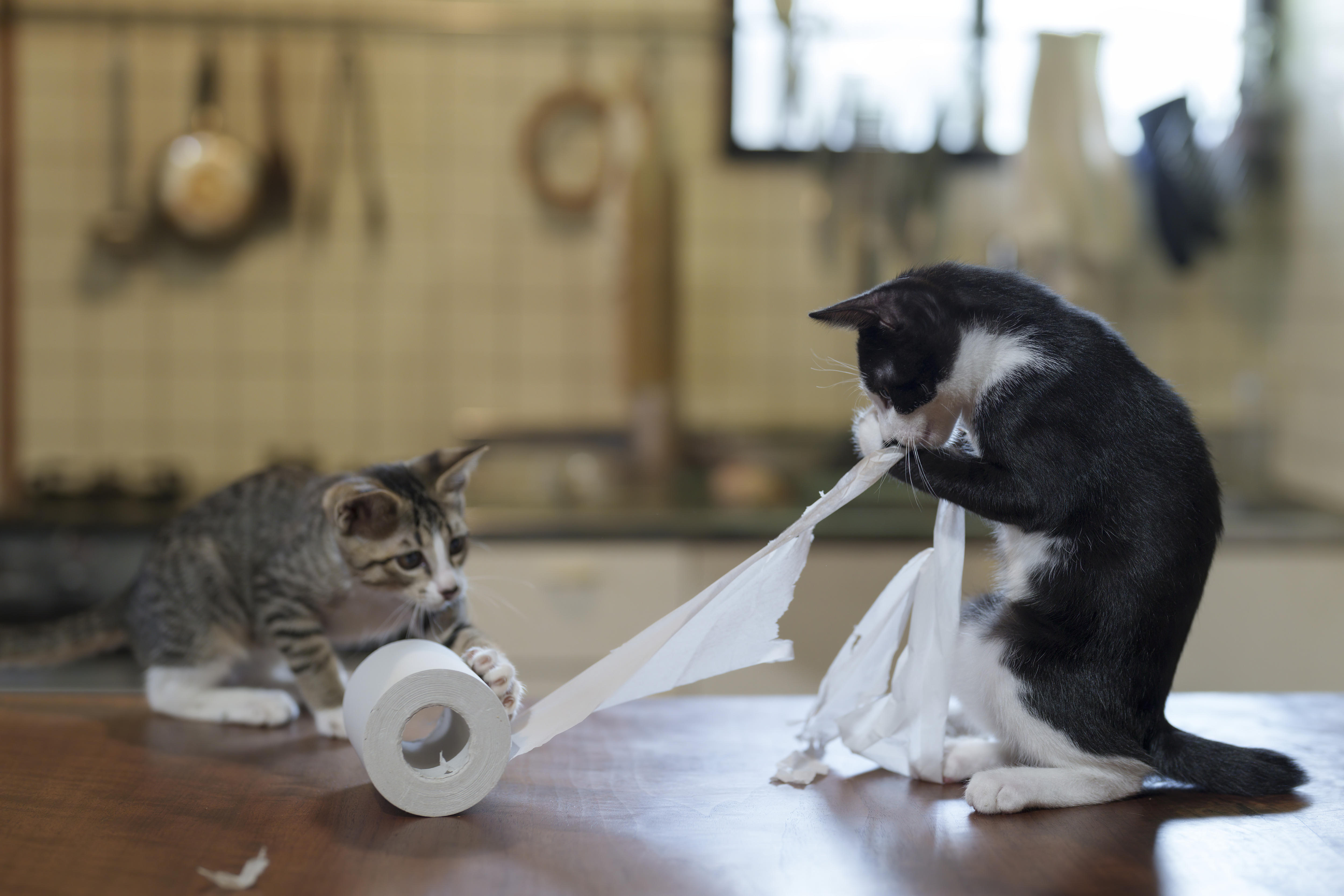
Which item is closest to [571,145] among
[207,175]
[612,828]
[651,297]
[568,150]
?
[568,150]

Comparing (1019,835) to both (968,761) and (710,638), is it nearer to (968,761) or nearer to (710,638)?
(968,761)

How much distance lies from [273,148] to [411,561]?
1.92 meters

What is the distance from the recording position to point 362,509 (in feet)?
3.15

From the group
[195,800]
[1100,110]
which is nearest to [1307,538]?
[1100,110]

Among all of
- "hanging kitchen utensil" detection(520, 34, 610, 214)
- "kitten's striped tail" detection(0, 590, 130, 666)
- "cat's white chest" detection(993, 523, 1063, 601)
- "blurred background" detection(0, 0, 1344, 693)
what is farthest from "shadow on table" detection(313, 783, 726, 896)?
"hanging kitchen utensil" detection(520, 34, 610, 214)

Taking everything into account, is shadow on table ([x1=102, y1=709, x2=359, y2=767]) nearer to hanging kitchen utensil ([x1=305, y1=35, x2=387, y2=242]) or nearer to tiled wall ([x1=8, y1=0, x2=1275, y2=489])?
tiled wall ([x1=8, y1=0, x2=1275, y2=489])

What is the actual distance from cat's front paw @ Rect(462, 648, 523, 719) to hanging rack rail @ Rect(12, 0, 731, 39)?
2.13 meters

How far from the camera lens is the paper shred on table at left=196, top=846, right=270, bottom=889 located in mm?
658

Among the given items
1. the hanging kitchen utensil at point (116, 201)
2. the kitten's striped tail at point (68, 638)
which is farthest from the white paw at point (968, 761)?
the hanging kitchen utensil at point (116, 201)

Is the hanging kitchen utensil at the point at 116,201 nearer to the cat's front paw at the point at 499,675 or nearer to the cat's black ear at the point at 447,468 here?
the cat's black ear at the point at 447,468

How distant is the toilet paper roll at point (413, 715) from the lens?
30.5 inches

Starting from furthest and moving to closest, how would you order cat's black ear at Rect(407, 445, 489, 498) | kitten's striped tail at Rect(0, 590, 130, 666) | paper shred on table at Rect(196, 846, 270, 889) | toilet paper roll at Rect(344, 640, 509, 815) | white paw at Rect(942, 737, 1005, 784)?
1. kitten's striped tail at Rect(0, 590, 130, 666)
2. cat's black ear at Rect(407, 445, 489, 498)
3. white paw at Rect(942, 737, 1005, 784)
4. toilet paper roll at Rect(344, 640, 509, 815)
5. paper shred on table at Rect(196, 846, 270, 889)

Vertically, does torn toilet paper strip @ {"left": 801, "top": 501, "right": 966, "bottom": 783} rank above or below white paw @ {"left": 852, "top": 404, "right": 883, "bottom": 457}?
below

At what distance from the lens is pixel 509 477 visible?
261 cm
